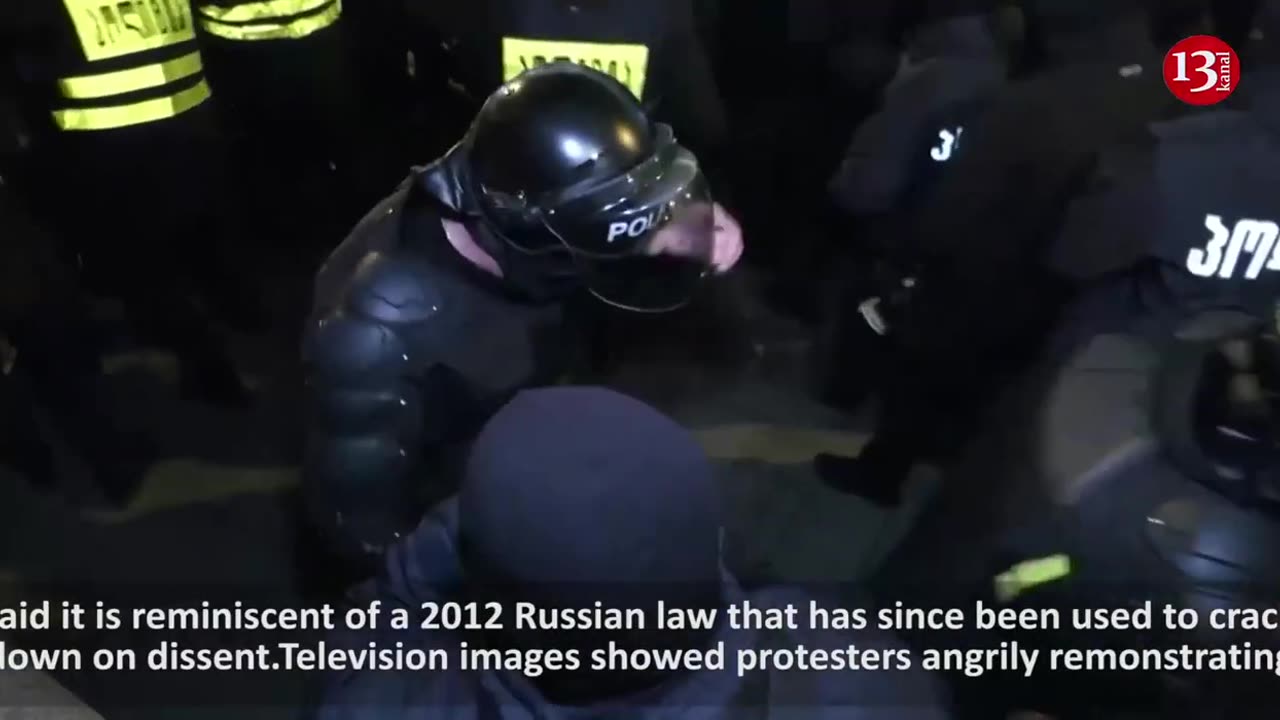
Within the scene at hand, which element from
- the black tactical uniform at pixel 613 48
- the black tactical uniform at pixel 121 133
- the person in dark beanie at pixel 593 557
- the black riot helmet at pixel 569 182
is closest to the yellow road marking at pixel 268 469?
the black tactical uniform at pixel 121 133

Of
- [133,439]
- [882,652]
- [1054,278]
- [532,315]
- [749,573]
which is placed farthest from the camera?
[133,439]

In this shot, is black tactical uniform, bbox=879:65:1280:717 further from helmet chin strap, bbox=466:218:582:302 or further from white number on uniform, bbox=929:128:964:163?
helmet chin strap, bbox=466:218:582:302

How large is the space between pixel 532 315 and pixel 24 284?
1.12 meters

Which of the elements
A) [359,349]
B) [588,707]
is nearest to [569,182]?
[359,349]

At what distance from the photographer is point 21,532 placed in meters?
2.14

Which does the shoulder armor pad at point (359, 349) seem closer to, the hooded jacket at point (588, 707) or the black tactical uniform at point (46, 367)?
the hooded jacket at point (588, 707)

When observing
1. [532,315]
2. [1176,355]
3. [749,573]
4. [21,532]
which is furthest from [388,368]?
[21,532]

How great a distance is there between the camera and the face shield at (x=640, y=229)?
135cm

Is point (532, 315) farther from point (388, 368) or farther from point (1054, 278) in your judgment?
point (1054, 278)

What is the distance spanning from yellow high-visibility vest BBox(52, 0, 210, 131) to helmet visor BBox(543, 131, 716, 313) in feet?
3.27

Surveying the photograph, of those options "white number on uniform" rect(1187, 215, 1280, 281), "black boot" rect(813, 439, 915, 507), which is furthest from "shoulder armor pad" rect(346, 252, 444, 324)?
"black boot" rect(813, 439, 915, 507)

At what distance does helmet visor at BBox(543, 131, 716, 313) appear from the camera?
4.44 ft

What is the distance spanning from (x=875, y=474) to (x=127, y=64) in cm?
156

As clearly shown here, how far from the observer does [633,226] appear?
4.52 feet
